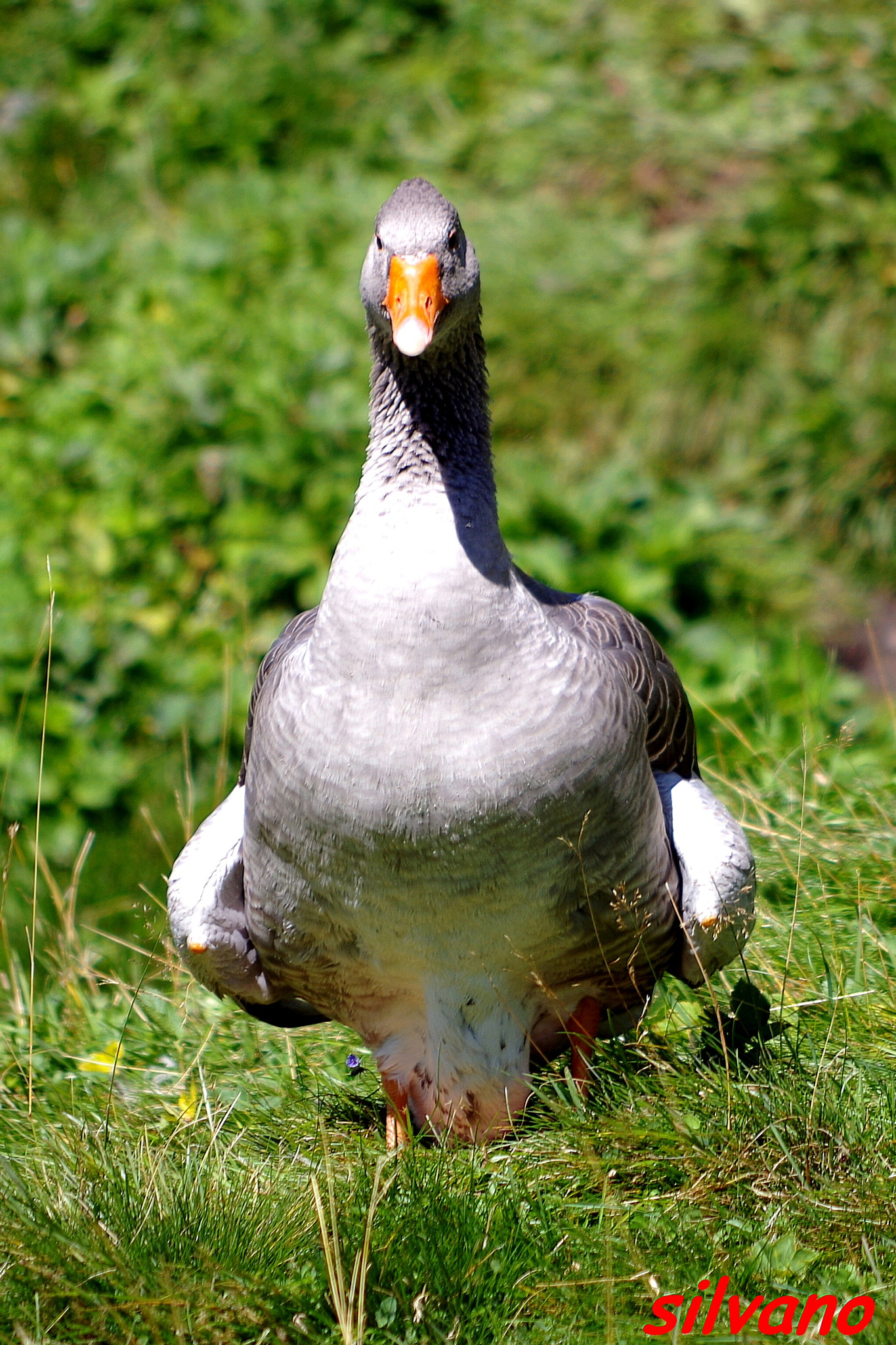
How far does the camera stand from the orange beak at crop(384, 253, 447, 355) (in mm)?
2826

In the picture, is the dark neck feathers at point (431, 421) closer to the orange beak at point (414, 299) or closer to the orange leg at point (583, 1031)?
the orange beak at point (414, 299)

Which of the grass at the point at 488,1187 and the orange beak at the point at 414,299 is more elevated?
the orange beak at the point at 414,299

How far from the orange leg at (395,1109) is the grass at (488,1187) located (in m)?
0.07

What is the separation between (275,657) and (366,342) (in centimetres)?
461

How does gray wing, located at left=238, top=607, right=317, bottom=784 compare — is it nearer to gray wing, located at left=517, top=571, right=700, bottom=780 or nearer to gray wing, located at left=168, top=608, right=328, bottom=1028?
gray wing, located at left=168, top=608, right=328, bottom=1028

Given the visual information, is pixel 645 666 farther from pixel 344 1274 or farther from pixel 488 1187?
pixel 344 1274

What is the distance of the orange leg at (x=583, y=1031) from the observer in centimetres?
338

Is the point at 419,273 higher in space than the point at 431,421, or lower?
higher

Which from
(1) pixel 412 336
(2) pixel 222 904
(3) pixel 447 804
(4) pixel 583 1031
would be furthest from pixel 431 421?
(4) pixel 583 1031

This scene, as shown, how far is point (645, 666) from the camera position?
11.3 feet

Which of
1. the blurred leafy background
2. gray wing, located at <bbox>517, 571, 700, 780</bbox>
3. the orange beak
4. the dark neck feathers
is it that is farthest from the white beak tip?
the blurred leafy background

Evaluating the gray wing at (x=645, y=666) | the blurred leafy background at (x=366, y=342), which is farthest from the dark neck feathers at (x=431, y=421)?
the blurred leafy background at (x=366, y=342)

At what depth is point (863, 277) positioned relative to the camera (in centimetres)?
A: 746

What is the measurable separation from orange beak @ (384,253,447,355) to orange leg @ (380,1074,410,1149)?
5.94ft
